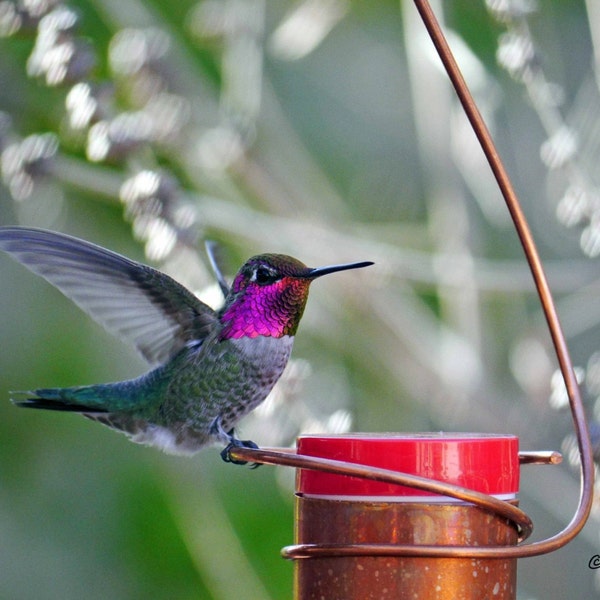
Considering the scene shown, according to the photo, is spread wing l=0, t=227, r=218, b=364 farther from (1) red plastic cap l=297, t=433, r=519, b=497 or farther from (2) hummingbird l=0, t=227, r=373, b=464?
(1) red plastic cap l=297, t=433, r=519, b=497

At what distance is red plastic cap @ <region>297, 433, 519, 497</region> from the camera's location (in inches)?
55.6

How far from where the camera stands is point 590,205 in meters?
2.22

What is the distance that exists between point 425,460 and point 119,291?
2.88ft

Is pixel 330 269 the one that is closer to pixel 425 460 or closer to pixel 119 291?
pixel 425 460

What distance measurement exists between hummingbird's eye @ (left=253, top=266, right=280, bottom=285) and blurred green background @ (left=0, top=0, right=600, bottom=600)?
0.88ft

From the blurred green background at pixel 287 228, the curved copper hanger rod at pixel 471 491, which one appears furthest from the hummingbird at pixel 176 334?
the curved copper hanger rod at pixel 471 491

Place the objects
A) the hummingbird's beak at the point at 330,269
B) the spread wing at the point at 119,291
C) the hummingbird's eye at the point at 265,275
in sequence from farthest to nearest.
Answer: the hummingbird's eye at the point at 265,275 → the spread wing at the point at 119,291 → the hummingbird's beak at the point at 330,269

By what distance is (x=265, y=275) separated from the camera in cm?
199

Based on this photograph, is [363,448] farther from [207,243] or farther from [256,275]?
[207,243]

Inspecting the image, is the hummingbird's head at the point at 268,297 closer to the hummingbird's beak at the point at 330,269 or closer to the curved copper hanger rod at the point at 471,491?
the hummingbird's beak at the point at 330,269

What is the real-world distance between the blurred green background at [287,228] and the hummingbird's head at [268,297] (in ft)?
0.75

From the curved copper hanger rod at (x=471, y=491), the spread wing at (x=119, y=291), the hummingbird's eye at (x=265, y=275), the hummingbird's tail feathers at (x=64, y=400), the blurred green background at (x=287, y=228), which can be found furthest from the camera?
the blurred green background at (x=287, y=228)

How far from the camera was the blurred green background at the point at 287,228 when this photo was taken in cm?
245

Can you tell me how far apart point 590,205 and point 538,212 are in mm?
1951
